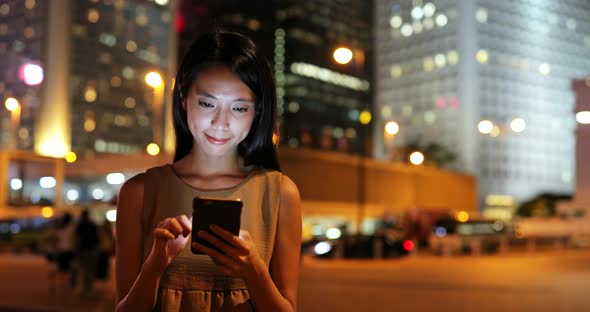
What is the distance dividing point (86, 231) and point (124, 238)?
12.2 m

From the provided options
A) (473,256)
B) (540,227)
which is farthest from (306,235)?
(540,227)

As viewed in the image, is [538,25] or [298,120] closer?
[538,25]

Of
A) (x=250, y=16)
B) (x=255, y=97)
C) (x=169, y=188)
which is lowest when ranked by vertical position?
(x=169, y=188)

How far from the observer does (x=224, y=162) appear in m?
2.15

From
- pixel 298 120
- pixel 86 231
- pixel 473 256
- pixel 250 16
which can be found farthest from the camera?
pixel 298 120

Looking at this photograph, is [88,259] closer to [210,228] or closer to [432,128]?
[210,228]

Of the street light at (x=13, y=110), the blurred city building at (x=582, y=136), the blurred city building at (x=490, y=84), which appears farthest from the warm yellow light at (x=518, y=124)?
the street light at (x=13, y=110)

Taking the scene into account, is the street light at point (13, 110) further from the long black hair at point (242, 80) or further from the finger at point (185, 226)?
the finger at point (185, 226)

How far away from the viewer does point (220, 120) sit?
6.78 feet

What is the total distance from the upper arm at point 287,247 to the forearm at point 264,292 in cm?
7

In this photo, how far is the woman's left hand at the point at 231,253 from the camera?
1833mm

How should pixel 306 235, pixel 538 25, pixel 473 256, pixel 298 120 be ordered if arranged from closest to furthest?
1. pixel 473 256
2. pixel 306 235
3. pixel 538 25
4. pixel 298 120

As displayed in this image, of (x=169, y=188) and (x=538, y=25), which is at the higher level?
(x=538, y=25)

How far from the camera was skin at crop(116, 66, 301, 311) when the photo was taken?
6.41 ft
